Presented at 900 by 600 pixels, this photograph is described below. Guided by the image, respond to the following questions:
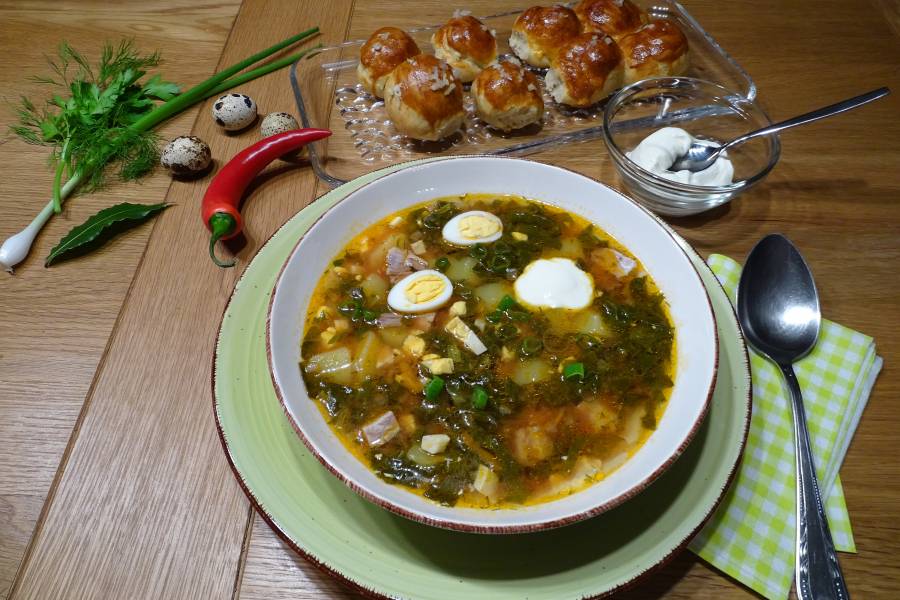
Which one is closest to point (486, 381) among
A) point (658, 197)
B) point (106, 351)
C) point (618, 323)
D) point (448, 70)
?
point (618, 323)

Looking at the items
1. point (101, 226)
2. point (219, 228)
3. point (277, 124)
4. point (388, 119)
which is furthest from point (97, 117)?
point (388, 119)

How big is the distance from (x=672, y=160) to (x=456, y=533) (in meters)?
2.10

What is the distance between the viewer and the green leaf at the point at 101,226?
2.57m

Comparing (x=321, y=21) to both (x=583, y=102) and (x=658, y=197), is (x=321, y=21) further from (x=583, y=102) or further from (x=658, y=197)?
(x=658, y=197)

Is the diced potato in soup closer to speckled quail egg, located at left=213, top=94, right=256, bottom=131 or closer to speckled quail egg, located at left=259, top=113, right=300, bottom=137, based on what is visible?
speckled quail egg, located at left=259, top=113, right=300, bottom=137

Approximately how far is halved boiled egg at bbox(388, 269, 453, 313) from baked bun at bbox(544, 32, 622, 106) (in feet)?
5.78

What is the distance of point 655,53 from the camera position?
339cm

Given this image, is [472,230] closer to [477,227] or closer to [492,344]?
[477,227]

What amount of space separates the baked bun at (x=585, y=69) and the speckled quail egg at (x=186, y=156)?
1.98m

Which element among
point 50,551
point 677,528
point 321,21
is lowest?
point 50,551

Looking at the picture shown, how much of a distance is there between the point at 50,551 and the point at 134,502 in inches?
10.2

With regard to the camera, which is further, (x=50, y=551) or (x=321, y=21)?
(x=321, y=21)

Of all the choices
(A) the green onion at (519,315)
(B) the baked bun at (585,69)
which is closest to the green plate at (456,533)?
(A) the green onion at (519,315)

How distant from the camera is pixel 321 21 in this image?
3859 mm
